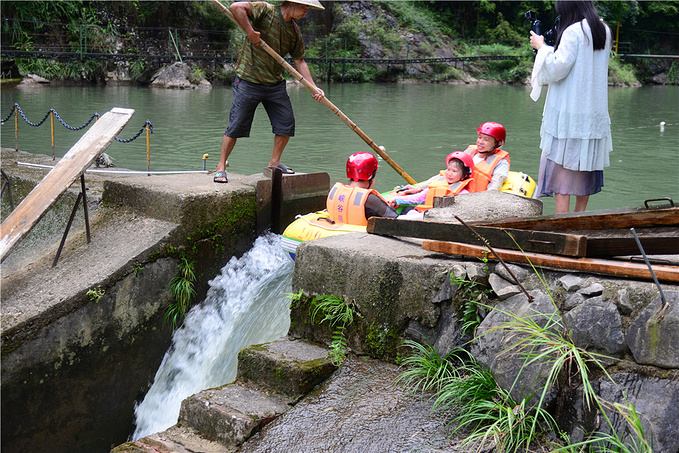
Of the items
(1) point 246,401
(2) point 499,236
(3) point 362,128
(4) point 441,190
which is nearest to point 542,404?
(2) point 499,236

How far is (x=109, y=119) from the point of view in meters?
A: 5.16

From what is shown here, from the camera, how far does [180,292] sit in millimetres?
5316

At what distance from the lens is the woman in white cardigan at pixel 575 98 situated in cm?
480

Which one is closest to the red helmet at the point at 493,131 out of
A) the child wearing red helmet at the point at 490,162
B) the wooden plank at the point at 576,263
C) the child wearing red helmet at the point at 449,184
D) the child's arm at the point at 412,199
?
the child wearing red helmet at the point at 490,162

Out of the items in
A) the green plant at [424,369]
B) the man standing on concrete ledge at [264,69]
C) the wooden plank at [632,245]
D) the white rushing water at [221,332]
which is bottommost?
the white rushing water at [221,332]

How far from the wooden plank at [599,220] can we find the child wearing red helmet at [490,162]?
9.46 feet

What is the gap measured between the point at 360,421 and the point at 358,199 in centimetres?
263

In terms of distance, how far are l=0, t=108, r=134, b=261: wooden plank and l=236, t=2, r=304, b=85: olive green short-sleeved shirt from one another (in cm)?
147

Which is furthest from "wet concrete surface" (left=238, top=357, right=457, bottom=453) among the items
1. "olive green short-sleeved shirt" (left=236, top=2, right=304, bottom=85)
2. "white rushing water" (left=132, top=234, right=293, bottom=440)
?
"olive green short-sleeved shirt" (left=236, top=2, right=304, bottom=85)

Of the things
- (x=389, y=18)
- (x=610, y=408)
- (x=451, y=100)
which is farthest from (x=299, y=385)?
(x=389, y=18)

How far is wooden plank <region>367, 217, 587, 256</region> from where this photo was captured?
3176 mm

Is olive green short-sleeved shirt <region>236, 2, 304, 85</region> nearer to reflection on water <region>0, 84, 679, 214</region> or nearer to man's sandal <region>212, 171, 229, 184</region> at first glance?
man's sandal <region>212, 171, 229, 184</region>

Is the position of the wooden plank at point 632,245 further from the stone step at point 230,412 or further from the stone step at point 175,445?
the stone step at point 175,445

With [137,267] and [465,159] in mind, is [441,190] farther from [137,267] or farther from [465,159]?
[137,267]
